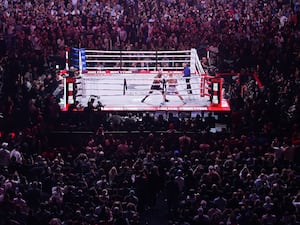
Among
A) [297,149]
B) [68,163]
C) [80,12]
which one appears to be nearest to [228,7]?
[80,12]

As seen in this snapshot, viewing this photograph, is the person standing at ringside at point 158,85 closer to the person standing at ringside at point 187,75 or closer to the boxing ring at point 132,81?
the boxing ring at point 132,81

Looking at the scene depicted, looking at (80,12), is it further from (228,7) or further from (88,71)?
(228,7)

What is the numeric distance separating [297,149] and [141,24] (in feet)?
31.2

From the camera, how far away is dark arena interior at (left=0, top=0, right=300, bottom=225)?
1393cm

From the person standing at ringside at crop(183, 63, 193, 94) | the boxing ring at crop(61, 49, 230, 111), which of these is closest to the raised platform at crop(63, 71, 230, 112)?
the boxing ring at crop(61, 49, 230, 111)

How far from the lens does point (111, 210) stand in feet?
44.3

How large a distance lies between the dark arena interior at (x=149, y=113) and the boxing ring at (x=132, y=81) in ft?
0.17

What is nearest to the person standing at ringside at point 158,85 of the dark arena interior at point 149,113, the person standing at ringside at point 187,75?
the dark arena interior at point 149,113

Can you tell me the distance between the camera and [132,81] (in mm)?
21297

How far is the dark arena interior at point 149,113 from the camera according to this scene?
45.7ft

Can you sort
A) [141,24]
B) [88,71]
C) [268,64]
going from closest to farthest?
1. [268,64]
2. [88,71]
3. [141,24]

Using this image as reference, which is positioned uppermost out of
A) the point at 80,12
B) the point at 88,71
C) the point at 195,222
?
the point at 80,12

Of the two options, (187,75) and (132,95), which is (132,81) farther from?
(187,75)

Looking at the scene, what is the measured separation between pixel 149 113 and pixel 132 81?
2322 millimetres
